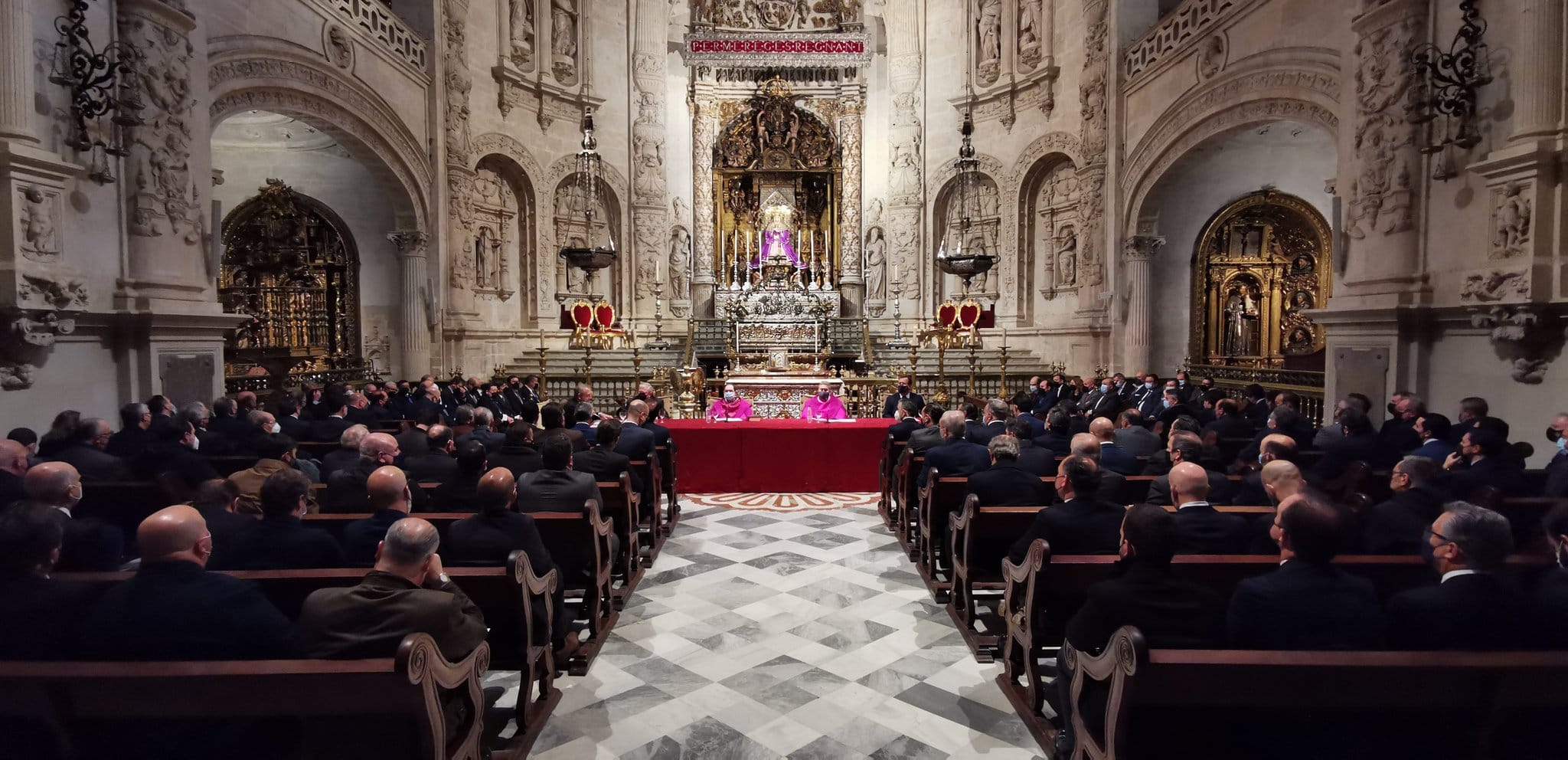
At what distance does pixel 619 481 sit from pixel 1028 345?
506 inches

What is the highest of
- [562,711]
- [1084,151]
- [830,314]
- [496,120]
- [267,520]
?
[496,120]

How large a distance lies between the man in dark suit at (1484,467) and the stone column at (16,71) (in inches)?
403

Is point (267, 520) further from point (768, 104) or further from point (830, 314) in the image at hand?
point (768, 104)

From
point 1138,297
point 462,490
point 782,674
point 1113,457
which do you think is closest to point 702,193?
point 1138,297

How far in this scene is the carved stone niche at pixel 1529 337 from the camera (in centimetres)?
613

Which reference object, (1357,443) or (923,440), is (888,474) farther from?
(1357,443)

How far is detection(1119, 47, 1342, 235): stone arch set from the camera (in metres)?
8.95

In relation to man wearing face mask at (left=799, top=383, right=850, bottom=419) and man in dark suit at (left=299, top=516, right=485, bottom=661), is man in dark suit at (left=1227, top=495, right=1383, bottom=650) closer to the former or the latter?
man in dark suit at (left=299, top=516, right=485, bottom=661)

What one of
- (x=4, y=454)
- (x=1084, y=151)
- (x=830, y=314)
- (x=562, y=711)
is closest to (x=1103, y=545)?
(x=562, y=711)

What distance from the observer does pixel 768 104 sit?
64.5 feet

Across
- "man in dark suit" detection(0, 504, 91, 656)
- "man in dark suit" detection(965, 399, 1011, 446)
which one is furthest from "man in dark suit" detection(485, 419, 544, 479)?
"man in dark suit" detection(965, 399, 1011, 446)

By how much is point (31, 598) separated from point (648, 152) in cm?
1708

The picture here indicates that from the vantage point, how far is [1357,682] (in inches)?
80.2

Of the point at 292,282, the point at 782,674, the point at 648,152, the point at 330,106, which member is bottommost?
the point at 782,674
